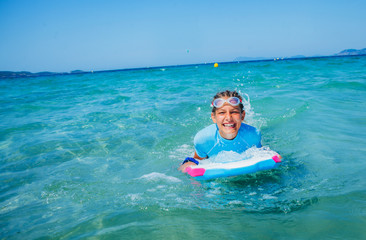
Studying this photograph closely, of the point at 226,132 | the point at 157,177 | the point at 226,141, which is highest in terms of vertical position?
the point at 226,132

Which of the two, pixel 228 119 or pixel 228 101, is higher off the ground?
pixel 228 101

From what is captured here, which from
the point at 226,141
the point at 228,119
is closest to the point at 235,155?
the point at 226,141

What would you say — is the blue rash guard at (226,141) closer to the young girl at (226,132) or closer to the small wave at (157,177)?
the young girl at (226,132)

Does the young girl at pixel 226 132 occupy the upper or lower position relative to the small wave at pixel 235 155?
upper

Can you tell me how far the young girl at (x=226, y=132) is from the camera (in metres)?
3.12

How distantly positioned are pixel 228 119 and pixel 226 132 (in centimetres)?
19

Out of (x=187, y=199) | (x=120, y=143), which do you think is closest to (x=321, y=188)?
(x=187, y=199)

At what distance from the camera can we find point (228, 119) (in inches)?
122

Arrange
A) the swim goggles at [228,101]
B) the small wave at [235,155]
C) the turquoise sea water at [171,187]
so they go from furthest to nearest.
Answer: the small wave at [235,155] < the swim goggles at [228,101] < the turquoise sea water at [171,187]

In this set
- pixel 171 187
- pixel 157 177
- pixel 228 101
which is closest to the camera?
pixel 171 187

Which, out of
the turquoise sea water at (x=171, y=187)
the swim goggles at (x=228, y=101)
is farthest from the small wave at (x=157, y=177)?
the swim goggles at (x=228, y=101)

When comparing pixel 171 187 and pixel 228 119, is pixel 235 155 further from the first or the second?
pixel 171 187

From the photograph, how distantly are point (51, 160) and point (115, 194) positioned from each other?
2.03 meters

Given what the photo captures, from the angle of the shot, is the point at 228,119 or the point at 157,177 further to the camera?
the point at 157,177
